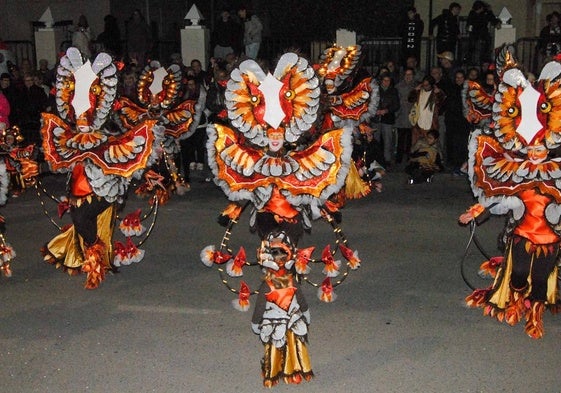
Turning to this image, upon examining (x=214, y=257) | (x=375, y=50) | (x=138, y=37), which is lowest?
(x=214, y=257)

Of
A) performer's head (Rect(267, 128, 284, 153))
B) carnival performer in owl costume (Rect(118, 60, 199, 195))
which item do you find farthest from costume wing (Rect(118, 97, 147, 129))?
performer's head (Rect(267, 128, 284, 153))

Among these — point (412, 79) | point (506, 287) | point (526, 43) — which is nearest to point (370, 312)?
point (506, 287)

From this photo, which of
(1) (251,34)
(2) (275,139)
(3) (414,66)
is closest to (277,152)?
(2) (275,139)

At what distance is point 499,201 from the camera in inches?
240

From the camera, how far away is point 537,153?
597 cm

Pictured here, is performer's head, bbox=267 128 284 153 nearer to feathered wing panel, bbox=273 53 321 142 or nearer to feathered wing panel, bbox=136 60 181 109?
feathered wing panel, bbox=273 53 321 142

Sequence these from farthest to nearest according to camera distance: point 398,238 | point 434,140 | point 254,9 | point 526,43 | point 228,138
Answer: point 254,9 → point 526,43 → point 434,140 → point 398,238 → point 228,138

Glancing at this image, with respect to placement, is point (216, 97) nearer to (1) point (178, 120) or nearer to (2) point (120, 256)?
(1) point (178, 120)

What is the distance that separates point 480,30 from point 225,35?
16.3 ft

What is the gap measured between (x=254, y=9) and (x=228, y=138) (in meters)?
16.6

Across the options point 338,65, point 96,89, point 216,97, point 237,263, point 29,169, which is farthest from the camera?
point 216,97

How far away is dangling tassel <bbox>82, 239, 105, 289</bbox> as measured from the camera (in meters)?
7.42

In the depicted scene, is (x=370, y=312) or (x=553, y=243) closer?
(x=553, y=243)

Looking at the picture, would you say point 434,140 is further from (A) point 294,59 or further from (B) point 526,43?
(A) point 294,59
